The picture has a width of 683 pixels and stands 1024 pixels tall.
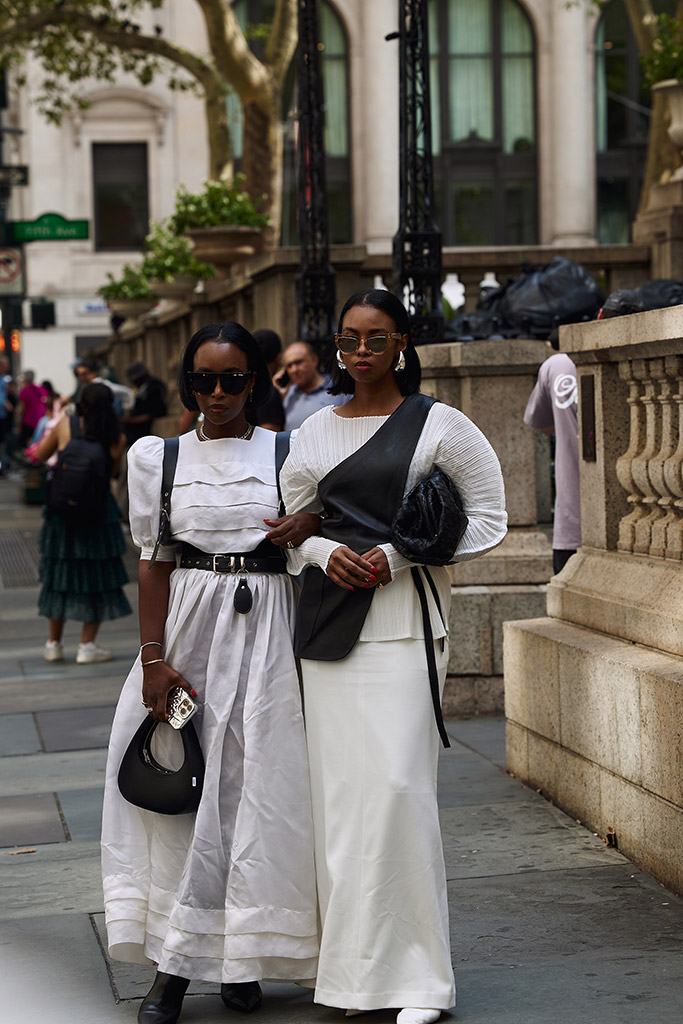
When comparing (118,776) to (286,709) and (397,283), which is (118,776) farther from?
(397,283)

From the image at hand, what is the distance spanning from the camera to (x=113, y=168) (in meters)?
52.0

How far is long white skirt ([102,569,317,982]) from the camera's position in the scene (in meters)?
4.38

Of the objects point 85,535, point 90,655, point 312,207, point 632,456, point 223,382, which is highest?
point 312,207

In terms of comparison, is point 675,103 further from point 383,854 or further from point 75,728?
point 383,854

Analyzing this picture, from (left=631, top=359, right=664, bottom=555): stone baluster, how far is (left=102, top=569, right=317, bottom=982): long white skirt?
2066 mm

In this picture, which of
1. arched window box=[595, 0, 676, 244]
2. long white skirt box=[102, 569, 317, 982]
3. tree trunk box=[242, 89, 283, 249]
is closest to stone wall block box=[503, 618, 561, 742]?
long white skirt box=[102, 569, 317, 982]

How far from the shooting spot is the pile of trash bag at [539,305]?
10.6m

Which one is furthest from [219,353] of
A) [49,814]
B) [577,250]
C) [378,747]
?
[577,250]

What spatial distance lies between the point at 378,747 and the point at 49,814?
3.17 meters

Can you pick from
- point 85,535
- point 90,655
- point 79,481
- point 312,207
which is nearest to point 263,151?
point 312,207

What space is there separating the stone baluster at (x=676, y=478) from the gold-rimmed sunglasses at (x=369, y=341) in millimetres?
1695

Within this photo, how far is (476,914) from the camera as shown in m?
5.36

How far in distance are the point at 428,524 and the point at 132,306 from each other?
2723 cm

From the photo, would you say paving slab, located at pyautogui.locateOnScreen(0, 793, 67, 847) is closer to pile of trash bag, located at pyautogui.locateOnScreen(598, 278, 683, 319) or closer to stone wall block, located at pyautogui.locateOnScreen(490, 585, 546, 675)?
stone wall block, located at pyautogui.locateOnScreen(490, 585, 546, 675)
